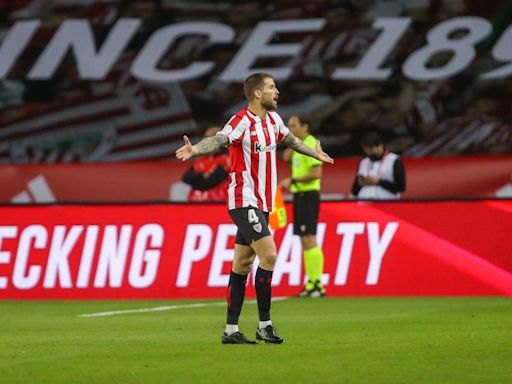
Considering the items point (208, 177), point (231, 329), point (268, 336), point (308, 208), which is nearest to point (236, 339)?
point (231, 329)

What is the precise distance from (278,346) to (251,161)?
1.47 metres

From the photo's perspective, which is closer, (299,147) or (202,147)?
(202,147)

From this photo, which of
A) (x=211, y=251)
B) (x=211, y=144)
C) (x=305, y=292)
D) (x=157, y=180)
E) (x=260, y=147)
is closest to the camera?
(x=211, y=144)

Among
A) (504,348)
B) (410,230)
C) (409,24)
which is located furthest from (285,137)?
(409,24)

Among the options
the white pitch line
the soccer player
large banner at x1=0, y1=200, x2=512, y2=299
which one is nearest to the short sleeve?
the soccer player

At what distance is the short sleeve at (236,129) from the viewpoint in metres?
11.5

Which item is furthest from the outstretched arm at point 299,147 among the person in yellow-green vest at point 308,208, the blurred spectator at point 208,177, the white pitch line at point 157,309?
the blurred spectator at point 208,177

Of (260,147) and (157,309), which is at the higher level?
(260,147)

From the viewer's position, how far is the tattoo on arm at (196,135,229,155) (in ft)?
36.5

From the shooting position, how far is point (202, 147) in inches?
439

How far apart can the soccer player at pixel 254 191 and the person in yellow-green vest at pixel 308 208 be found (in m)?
5.71

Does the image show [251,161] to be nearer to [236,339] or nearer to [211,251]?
[236,339]

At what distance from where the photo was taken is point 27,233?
59.0 feet

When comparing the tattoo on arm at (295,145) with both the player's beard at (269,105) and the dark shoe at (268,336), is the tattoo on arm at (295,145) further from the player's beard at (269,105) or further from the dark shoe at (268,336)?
the dark shoe at (268,336)
